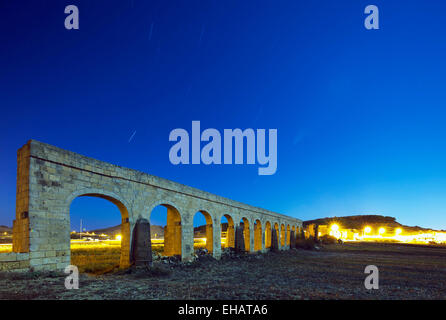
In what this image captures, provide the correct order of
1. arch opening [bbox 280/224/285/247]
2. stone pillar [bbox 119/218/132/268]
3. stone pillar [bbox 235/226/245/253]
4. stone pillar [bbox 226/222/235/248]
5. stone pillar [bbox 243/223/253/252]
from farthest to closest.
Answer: arch opening [bbox 280/224/285/247], stone pillar [bbox 243/223/253/252], stone pillar [bbox 226/222/235/248], stone pillar [bbox 235/226/245/253], stone pillar [bbox 119/218/132/268]

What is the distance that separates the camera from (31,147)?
25.5 ft

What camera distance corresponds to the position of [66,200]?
28.3ft

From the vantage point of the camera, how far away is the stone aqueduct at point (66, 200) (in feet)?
25.0

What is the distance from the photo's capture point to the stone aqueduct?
761 centimetres

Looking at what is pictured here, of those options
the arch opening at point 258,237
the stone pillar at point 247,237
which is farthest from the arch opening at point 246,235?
the arch opening at point 258,237

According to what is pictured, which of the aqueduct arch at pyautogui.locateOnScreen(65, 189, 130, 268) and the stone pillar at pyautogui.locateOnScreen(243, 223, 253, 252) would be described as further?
the stone pillar at pyautogui.locateOnScreen(243, 223, 253, 252)

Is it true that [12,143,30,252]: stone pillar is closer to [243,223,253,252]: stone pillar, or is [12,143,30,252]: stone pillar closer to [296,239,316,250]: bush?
[243,223,253,252]: stone pillar

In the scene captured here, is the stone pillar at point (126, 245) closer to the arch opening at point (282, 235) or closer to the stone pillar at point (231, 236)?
the stone pillar at point (231, 236)

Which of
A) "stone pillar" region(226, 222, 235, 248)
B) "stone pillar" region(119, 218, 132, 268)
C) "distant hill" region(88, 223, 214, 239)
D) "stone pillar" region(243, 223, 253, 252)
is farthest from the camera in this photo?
"distant hill" region(88, 223, 214, 239)

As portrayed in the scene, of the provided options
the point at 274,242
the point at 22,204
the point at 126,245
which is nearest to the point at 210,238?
the point at 126,245

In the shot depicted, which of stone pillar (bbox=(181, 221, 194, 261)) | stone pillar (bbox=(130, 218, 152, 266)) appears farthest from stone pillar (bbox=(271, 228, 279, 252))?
stone pillar (bbox=(130, 218, 152, 266))
